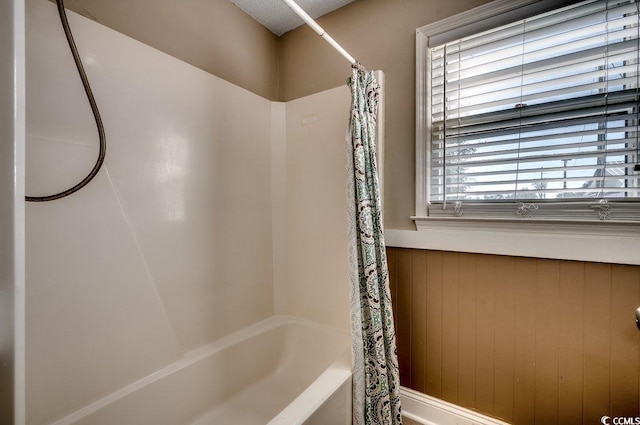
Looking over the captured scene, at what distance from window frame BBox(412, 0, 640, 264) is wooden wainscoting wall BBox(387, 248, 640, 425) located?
53 mm

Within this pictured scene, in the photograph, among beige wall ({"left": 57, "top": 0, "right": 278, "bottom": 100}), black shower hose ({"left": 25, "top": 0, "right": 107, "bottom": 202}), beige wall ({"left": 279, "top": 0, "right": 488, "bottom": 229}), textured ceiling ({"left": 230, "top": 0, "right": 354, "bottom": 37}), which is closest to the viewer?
black shower hose ({"left": 25, "top": 0, "right": 107, "bottom": 202})

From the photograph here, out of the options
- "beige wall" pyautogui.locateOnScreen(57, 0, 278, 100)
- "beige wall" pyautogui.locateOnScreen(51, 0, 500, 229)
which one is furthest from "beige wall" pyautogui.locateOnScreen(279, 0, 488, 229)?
"beige wall" pyautogui.locateOnScreen(57, 0, 278, 100)

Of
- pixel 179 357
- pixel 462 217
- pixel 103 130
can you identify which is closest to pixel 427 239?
pixel 462 217

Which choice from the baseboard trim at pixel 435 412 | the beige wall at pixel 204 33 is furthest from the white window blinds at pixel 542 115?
the beige wall at pixel 204 33

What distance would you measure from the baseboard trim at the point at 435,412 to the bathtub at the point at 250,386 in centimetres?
42

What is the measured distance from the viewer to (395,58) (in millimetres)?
1502

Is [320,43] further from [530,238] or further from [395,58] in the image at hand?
[530,238]

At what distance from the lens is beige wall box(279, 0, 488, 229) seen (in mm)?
1445

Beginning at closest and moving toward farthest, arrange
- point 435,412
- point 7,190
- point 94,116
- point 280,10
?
1. point 7,190
2. point 94,116
3. point 435,412
4. point 280,10

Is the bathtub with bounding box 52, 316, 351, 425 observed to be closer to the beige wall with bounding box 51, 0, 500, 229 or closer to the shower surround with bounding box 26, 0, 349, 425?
the shower surround with bounding box 26, 0, 349, 425

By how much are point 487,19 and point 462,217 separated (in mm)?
938

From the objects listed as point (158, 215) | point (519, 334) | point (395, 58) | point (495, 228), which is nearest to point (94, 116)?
point (158, 215)

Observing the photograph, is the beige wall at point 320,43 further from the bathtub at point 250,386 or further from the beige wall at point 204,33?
the bathtub at point 250,386

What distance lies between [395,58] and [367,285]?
1.23 meters
